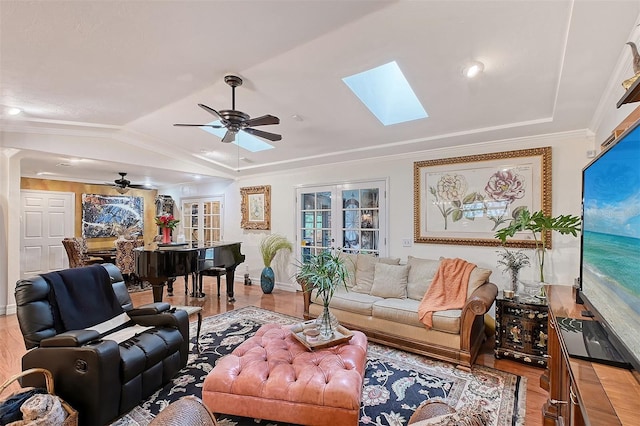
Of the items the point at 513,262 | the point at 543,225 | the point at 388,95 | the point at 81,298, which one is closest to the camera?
the point at 81,298

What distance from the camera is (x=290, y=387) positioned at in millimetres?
1841

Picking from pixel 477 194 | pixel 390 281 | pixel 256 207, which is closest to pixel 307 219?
pixel 256 207

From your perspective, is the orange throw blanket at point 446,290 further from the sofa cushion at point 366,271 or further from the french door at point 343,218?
the french door at point 343,218

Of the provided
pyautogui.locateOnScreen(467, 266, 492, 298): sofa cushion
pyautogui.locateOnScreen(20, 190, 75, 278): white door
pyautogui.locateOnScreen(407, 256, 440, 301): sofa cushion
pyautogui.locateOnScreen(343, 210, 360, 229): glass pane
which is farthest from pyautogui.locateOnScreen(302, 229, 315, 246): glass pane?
pyautogui.locateOnScreen(20, 190, 75, 278): white door

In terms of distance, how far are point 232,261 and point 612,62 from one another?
16.8 ft

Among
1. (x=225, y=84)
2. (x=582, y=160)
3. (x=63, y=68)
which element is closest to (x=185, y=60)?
(x=225, y=84)

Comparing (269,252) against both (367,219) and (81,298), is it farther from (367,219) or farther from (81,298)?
(81,298)

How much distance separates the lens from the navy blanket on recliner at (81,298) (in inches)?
91.4

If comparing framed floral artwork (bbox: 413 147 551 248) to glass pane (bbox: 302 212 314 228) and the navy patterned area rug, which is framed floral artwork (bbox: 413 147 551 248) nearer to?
the navy patterned area rug

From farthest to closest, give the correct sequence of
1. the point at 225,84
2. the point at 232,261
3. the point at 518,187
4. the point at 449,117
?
the point at 232,261
the point at 518,187
the point at 449,117
the point at 225,84

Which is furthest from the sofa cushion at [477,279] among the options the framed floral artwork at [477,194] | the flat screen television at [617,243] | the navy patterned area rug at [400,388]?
the flat screen television at [617,243]

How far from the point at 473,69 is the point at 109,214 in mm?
8847

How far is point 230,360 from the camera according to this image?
2.11m

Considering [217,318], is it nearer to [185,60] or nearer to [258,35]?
[185,60]
